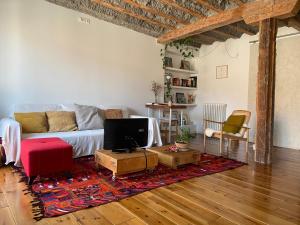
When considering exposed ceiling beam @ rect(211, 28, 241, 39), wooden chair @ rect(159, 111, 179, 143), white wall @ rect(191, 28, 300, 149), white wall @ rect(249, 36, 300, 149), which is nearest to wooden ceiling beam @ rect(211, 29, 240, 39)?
exposed ceiling beam @ rect(211, 28, 241, 39)

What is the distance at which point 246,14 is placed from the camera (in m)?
3.66

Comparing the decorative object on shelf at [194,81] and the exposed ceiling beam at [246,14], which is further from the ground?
the exposed ceiling beam at [246,14]

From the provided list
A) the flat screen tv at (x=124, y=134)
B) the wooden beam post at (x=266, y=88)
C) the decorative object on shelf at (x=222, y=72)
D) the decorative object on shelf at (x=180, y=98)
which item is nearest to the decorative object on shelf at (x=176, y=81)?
the decorative object on shelf at (x=180, y=98)

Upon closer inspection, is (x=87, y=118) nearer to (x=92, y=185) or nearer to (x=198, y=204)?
(x=92, y=185)

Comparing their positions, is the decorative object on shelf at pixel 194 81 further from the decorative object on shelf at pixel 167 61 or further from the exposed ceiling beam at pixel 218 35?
the exposed ceiling beam at pixel 218 35

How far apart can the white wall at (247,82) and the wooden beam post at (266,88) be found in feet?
5.35

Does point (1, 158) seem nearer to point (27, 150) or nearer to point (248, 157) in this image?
point (27, 150)

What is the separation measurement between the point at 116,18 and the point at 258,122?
10.7 ft

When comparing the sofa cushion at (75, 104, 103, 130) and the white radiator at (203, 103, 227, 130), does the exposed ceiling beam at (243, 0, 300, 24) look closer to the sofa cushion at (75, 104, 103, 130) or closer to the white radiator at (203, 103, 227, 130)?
the white radiator at (203, 103, 227, 130)

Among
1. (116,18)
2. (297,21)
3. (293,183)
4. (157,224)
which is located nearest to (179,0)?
(116,18)

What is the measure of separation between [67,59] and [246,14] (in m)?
3.18

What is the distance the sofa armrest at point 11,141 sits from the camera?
2832 mm

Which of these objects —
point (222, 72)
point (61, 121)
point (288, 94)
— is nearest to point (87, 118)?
point (61, 121)

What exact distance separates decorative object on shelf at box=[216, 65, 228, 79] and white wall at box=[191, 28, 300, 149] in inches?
3.7
